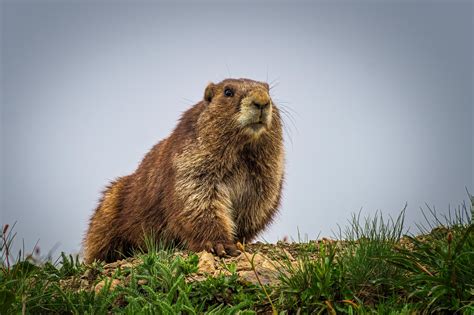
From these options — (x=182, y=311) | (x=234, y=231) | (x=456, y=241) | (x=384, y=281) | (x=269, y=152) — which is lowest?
(x=182, y=311)

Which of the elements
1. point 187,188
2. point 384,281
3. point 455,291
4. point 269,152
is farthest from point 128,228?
point 455,291

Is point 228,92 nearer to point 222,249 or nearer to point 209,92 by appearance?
point 209,92

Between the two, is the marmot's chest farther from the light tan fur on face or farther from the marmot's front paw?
the marmot's front paw

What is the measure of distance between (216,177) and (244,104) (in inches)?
32.5

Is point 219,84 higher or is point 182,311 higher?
point 219,84

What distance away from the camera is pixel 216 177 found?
6.44 m

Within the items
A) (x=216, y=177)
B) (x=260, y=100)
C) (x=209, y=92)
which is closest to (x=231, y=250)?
(x=216, y=177)

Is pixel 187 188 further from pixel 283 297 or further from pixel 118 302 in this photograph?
pixel 283 297

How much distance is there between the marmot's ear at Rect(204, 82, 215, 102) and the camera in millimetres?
6808

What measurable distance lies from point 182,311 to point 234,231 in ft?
7.24

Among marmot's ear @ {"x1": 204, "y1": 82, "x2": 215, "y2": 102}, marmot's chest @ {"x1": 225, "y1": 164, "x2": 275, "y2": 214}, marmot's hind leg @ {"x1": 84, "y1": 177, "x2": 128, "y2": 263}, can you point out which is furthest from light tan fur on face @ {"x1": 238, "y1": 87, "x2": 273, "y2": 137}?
marmot's hind leg @ {"x1": 84, "y1": 177, "x2": 128, "y2": 263}

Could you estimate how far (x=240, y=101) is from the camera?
21.1 feet

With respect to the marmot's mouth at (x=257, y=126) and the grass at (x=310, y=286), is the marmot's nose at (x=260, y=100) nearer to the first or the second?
the marmot's mouth at (x=257, y=126)

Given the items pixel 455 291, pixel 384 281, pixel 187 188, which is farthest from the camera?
pixel 187 188
